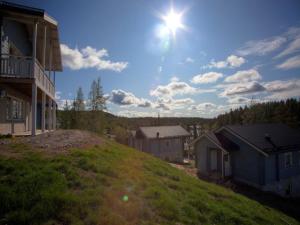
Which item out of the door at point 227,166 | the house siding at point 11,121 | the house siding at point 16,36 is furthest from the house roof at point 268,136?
the house siding at point 16,36

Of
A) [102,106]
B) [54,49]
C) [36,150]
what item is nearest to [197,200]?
[36,150]

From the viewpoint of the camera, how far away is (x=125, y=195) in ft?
17.2

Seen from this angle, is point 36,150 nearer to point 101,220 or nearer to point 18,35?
point 101,220

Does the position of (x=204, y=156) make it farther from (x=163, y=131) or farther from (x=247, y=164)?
(x=163, y=131)

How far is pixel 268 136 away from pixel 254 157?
3297 mm

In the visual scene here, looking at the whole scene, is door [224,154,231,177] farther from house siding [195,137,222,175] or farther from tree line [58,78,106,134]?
tree line [58,78,106,134]

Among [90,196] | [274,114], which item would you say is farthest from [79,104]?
[274,114]

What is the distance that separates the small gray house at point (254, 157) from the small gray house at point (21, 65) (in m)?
15.2

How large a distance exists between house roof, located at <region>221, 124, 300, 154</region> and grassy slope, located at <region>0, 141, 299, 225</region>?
39.1 ft

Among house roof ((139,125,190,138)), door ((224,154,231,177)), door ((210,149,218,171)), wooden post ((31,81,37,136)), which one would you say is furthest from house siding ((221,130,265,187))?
wooden post ((31,81,37,136))

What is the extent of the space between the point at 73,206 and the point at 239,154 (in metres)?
17.3

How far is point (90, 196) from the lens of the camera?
468 centimetres

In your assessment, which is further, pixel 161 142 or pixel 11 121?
pixel 161 142

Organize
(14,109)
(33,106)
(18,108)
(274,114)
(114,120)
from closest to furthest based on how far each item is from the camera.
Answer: (33,106)
(14,109)
(18,108)
(114,120)
(274,114)
